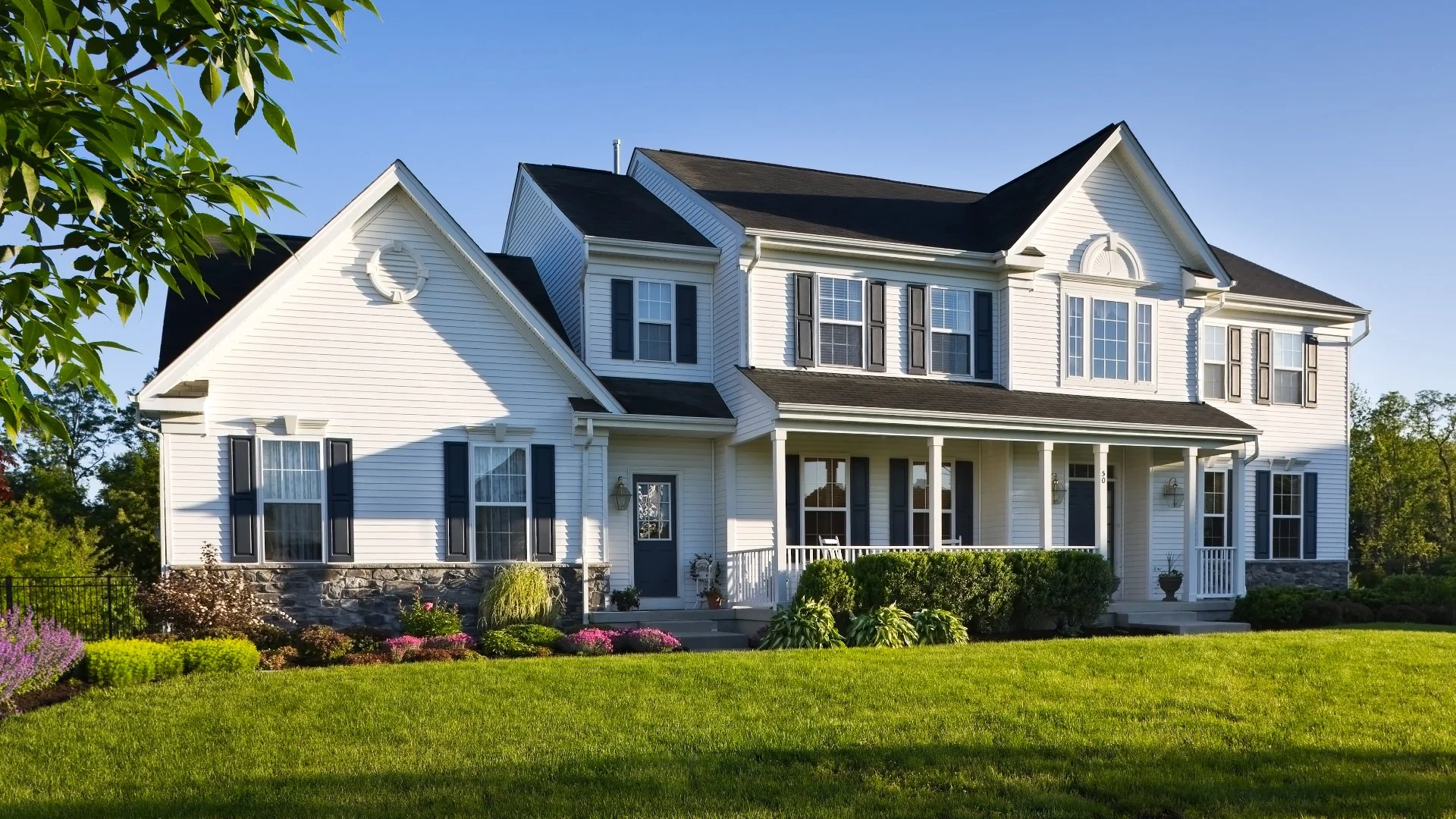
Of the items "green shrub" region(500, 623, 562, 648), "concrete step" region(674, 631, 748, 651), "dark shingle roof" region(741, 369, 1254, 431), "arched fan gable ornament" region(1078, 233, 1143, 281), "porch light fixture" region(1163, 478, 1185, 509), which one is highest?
"arched fan gable ornament" region(1078, 233, 1143, 281)

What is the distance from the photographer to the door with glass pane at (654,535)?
19.2m

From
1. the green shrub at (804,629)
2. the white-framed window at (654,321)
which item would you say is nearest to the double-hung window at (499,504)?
the white-framed window at (654,321)

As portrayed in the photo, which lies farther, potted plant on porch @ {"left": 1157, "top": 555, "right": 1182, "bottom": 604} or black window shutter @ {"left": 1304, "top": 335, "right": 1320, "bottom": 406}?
black window shutter @ {"left": 1304, "top": 335, "right": 1320, "bottom": 406}

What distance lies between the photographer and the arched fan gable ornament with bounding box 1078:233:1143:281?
21656 millimetres

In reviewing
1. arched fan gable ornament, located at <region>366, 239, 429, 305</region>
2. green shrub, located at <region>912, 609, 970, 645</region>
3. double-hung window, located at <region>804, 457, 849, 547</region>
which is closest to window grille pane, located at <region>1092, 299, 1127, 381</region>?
double-hung window, located at <region>804, 457, 849, 547</region>

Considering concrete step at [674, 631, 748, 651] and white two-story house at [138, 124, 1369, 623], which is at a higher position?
white two-story house at [138, 124, 1369, 623]

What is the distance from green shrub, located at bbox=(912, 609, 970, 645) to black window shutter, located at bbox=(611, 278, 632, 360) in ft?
21.2

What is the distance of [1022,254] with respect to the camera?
68.3 ft

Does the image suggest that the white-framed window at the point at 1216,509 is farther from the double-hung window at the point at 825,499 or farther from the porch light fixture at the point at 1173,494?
the double-hung window at the point at 825,499

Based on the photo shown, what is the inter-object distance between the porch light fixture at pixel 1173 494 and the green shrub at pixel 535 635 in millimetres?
12355

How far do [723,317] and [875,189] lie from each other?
552 cm

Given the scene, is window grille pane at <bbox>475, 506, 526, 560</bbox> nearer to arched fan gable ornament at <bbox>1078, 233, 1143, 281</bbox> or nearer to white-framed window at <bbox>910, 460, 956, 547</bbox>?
white-framed window at <bbox>910, 460, 956, 547</bbox>

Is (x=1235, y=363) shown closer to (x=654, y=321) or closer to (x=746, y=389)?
(x=746, y=389)

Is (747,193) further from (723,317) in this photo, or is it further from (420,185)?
(420,185)
